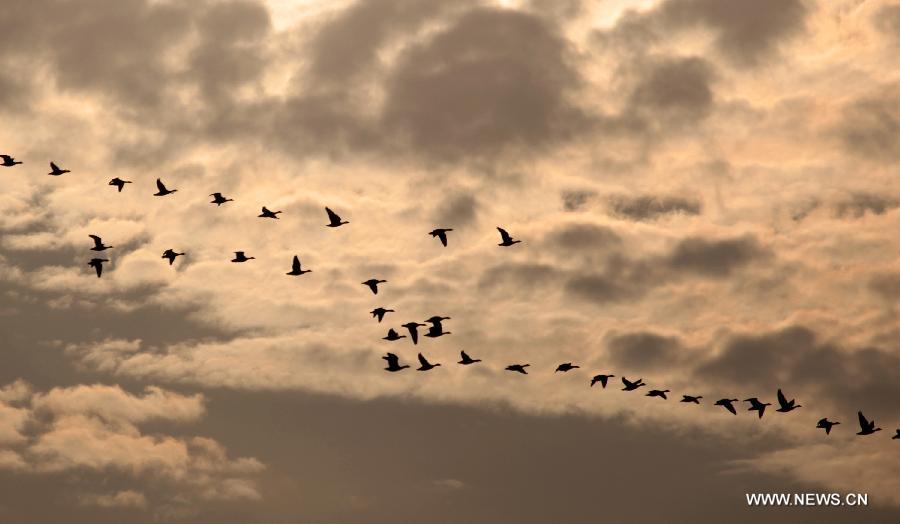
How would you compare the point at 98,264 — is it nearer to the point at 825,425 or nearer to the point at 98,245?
the point at 98,245

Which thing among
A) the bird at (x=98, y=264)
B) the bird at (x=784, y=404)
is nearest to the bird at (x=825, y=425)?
the bird at (x=784, y=404)

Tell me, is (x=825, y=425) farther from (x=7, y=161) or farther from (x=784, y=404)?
(x=7, y=161)

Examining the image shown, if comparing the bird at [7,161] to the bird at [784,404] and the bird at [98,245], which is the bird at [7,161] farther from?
the bird at [784,404]

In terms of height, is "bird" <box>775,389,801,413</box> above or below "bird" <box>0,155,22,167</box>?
below

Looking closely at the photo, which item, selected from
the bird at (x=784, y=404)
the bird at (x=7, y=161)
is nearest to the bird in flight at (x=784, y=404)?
the bird at (x=784, y=404)

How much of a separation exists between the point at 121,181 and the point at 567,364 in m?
47.9

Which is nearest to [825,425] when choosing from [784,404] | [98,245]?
[784,404]

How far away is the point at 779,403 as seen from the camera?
456ft

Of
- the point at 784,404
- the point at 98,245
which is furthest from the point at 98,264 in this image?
the point at 784,404

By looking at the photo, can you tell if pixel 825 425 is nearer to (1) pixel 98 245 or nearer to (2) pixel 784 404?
(2) pixel 784 404

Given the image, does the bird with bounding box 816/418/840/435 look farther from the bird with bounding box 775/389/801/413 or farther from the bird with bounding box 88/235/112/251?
the bird with bounding box 88/235/112/251

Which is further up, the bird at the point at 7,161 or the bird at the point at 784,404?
the bird at the point at 7,161

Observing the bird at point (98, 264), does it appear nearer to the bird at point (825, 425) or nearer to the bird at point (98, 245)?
the bird at point (98, 245)

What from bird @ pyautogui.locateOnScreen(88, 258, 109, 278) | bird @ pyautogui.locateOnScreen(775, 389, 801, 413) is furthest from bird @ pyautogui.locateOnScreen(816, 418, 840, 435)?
bird @ pyautogui.locateOnScreen(88, 258, 109, 278)
